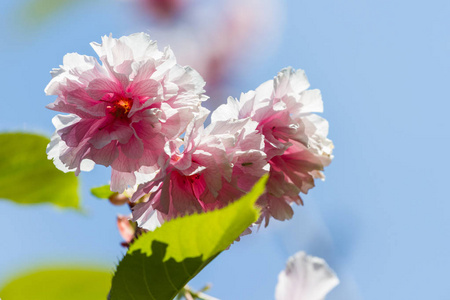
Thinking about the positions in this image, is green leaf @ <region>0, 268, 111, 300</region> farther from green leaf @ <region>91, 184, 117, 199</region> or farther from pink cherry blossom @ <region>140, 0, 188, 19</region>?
pink cherry blossom @ <region>140, 0, 188, 19</region>

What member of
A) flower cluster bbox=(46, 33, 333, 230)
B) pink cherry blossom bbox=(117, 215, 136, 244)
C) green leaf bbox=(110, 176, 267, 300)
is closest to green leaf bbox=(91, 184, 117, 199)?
pink cherry blossom bbox=(117, 215, 136, 244)

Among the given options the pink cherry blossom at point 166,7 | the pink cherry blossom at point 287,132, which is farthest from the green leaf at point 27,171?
the pink cherry blossom at point 166,7

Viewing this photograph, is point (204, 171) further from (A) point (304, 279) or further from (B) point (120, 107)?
(A) point (304, 279)

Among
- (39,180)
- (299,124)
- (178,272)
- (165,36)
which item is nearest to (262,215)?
(299,124)

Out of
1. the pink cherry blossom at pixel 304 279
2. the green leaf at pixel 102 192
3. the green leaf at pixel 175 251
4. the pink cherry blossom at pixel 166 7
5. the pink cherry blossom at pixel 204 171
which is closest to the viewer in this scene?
the green leaf at pixel 175 251

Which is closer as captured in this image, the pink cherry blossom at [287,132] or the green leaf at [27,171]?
the pink cherry blossom at [287,132]

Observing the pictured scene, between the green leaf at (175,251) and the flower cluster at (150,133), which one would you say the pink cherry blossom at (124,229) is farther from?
the green leaf at (175,251)
